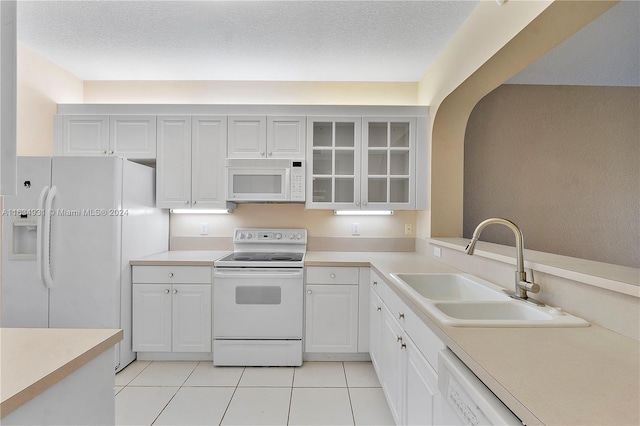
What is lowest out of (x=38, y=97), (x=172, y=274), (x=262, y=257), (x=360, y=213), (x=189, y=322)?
(x=189, y=322)

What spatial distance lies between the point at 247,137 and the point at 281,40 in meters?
0.86

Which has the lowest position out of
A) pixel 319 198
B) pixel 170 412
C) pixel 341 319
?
pixel 170 412

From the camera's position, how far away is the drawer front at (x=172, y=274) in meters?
2.36

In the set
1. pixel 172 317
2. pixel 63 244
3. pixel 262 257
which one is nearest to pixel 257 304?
pixel 262 257

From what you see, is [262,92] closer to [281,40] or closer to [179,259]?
[281,40]

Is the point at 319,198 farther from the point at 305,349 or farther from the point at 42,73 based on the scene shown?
the point at 42,73

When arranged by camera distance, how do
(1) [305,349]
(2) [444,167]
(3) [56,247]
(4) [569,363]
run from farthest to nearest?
1. (2) [444,167]
2. (1) [305,349]
3. (3) [56,247]
4. (4) [569,363]

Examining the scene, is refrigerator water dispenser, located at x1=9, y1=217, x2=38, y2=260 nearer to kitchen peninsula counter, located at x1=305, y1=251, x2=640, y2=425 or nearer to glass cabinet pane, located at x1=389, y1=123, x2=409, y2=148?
kitchen peninsula counter, located at x1=305, y1=251, x2=640, y2=425

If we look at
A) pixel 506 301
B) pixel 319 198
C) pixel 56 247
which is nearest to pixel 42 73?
pixel 56 247

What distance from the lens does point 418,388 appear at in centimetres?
124

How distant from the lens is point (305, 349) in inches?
93.7

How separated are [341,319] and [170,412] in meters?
1.33

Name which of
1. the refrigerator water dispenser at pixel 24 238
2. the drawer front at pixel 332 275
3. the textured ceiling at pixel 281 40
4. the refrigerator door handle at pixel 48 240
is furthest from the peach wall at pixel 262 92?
the drawer front at pixel 332 275

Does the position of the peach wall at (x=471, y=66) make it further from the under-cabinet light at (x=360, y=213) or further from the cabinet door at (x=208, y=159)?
the cabinet door at (x=208, y=159)
